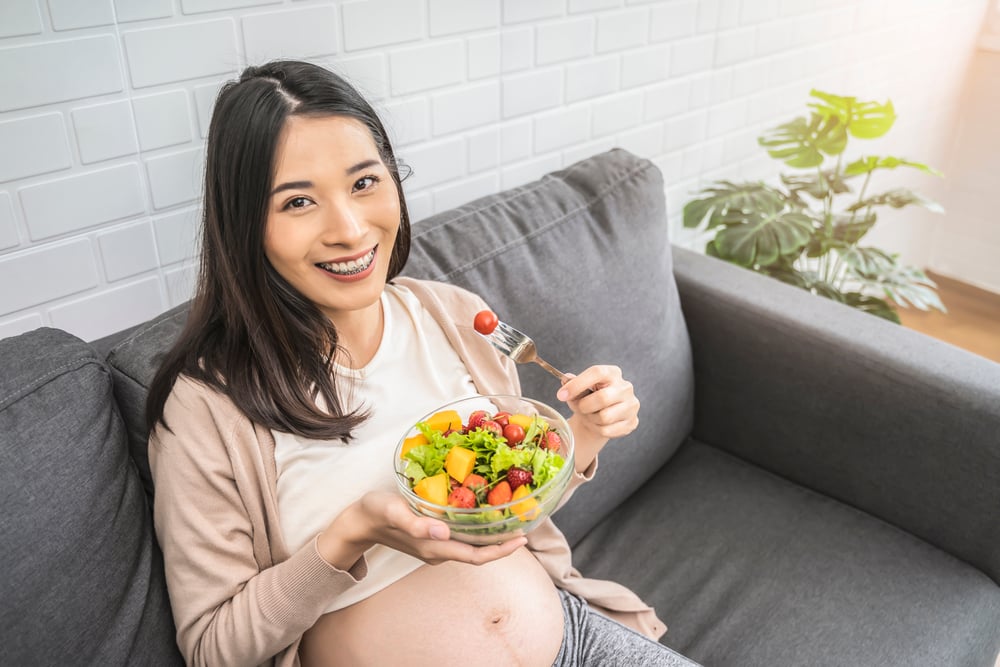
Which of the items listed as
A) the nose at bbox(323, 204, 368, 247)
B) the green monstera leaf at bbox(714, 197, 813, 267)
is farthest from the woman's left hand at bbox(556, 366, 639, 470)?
the green monstera leaf at bbox(714, 197, 813, 267)

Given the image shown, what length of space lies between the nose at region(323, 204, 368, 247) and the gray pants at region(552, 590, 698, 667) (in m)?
0.62

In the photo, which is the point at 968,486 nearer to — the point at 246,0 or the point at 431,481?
the point at 431,481

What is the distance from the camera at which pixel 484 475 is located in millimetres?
906

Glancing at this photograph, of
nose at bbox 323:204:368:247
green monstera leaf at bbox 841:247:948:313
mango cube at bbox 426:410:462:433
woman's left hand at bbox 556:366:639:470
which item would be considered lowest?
green monstera leaf at bbox 841:247:948:313

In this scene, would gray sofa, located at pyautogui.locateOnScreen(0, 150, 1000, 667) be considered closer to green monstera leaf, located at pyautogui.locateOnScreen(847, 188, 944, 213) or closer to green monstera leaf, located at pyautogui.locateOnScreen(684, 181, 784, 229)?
green monstera leaf, located at pyautogui.locateOnScreen(684, 181, 784, 229)

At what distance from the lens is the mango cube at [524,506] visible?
34.3 inches

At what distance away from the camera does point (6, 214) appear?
47.1 inches

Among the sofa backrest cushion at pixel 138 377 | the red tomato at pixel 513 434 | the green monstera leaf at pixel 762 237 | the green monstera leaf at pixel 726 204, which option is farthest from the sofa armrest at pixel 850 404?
the sofa backrest cushion at pixel 138 377

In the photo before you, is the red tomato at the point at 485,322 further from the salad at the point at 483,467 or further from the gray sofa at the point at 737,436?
the gray sofa at the point at 737,436

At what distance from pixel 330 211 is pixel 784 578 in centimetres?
101

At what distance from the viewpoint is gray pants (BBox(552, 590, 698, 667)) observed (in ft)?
3.89

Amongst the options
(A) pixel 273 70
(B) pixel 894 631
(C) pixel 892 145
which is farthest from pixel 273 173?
(C) pixel 892 145

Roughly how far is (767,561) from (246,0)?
50.5 inches

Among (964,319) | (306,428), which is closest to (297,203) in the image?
(306,428)
